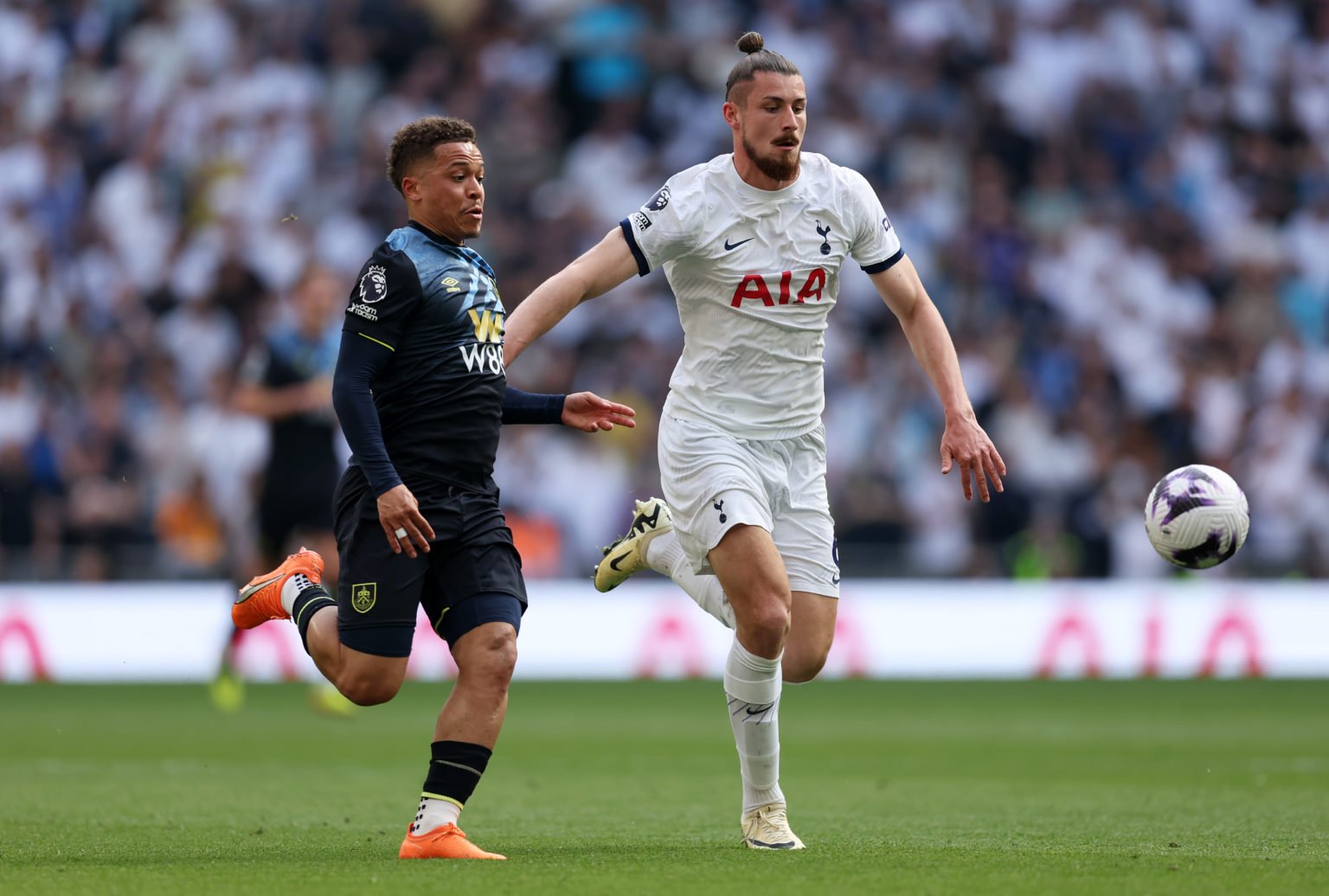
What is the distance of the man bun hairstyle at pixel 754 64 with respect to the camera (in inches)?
281

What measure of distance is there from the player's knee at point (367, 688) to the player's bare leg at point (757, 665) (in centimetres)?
124

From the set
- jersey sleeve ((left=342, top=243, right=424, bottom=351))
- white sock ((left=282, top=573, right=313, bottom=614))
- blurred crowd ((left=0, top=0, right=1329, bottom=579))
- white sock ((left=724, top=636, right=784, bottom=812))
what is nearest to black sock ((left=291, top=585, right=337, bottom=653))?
white sock ((left=282, top=573, right=313, bottom=614))

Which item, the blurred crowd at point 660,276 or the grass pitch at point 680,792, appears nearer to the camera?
the grass pitch at point 680,792

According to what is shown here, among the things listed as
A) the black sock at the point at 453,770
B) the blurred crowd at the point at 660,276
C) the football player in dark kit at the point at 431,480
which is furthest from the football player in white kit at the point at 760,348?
the blurred crowd at the point at 660,276

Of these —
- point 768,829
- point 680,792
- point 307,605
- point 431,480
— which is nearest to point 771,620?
point 768,829

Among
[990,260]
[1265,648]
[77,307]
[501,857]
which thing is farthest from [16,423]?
[501,857]

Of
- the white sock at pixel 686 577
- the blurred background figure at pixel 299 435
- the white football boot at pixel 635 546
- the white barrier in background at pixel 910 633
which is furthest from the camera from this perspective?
the white barrier in background at pixel 910 633

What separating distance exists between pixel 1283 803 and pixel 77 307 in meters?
13.4

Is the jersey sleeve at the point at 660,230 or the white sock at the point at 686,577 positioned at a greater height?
the jersey sleeve at the point at 660,230

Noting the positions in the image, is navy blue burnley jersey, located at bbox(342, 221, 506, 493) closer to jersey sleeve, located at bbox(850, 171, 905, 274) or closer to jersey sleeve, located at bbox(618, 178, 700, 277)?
jersey sleeve, located at bbox(618, 178, 700, 277)

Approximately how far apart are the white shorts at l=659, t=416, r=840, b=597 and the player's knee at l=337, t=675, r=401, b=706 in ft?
4.20

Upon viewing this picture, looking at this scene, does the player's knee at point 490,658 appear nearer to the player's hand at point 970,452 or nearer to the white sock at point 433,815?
the white sock at point 433,815

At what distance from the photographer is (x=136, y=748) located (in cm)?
1129

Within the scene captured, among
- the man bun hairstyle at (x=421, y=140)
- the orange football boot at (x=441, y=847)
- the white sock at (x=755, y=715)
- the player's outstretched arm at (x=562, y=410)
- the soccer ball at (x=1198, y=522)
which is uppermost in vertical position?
the man bun hairstyle at (x=421, y=140)
